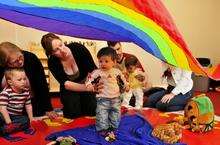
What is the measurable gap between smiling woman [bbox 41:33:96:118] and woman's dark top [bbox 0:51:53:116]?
10cm

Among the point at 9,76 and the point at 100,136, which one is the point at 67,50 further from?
the point at 100,136

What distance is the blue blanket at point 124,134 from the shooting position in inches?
79.9

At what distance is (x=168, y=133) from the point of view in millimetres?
2121

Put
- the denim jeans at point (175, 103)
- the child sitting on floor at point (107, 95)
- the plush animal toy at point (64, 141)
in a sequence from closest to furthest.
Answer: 1. the plush animal toy at point (64, 141)
2. the child sitting on floor at point (107, 95)
3. the denim jeans at point (175, 103)

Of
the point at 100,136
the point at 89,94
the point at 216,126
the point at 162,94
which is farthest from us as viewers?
the point at 162,94

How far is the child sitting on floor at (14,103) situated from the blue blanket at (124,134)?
243 mm

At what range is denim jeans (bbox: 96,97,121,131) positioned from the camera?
2174 mm

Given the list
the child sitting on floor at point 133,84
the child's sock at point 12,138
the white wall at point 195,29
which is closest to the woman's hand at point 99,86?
the child's sock at point 12,138

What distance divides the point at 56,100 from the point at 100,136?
4.72 feet

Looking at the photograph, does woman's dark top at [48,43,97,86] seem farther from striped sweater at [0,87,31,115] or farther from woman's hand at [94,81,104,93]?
woman's hand at [94,81,104,93]

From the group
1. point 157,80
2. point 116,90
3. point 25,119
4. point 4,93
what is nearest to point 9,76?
point 4,93

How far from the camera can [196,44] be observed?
4430mm

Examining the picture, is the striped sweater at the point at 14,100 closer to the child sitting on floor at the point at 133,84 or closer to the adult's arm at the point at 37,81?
the adult's arm at the point at 37,81

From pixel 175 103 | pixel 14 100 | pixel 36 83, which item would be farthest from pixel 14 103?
pixel 175 103
